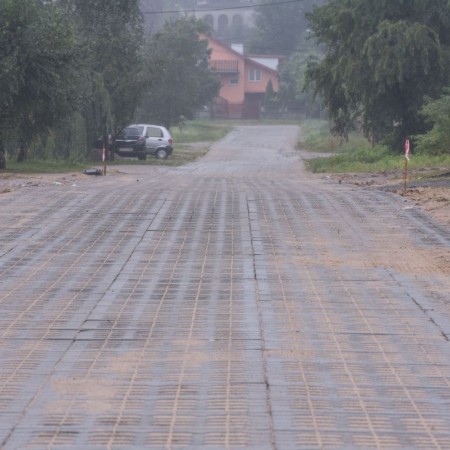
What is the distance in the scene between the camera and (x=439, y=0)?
34.3 m

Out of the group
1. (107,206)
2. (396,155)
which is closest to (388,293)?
(107,206)

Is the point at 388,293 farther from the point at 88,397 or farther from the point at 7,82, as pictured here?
the point at 7,82

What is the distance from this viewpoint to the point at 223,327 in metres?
9.23

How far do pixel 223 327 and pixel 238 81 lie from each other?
9221cm

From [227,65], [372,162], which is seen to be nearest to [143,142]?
[372,162]

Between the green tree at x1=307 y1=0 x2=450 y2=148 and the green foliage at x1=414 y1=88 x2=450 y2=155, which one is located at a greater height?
the green tree at x1=307 y1=0 x2=450 y2=148

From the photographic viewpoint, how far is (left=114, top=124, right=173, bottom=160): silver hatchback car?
40.9m

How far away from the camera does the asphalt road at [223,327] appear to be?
6.53m

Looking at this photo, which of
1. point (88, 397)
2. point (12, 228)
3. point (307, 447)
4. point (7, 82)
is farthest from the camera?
point (7, 82)

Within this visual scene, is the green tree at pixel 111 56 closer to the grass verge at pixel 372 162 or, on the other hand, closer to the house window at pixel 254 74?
the grass verge at pixel 372 162

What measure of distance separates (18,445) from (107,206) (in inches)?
464

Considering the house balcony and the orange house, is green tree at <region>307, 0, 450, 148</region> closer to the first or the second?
the orange house

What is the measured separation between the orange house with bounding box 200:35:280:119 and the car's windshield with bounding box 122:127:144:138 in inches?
2145

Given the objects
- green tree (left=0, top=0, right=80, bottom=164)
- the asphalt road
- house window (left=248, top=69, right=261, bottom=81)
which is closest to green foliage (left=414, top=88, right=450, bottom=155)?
green tree (left=0, top=0, right=80, bottom=164)
